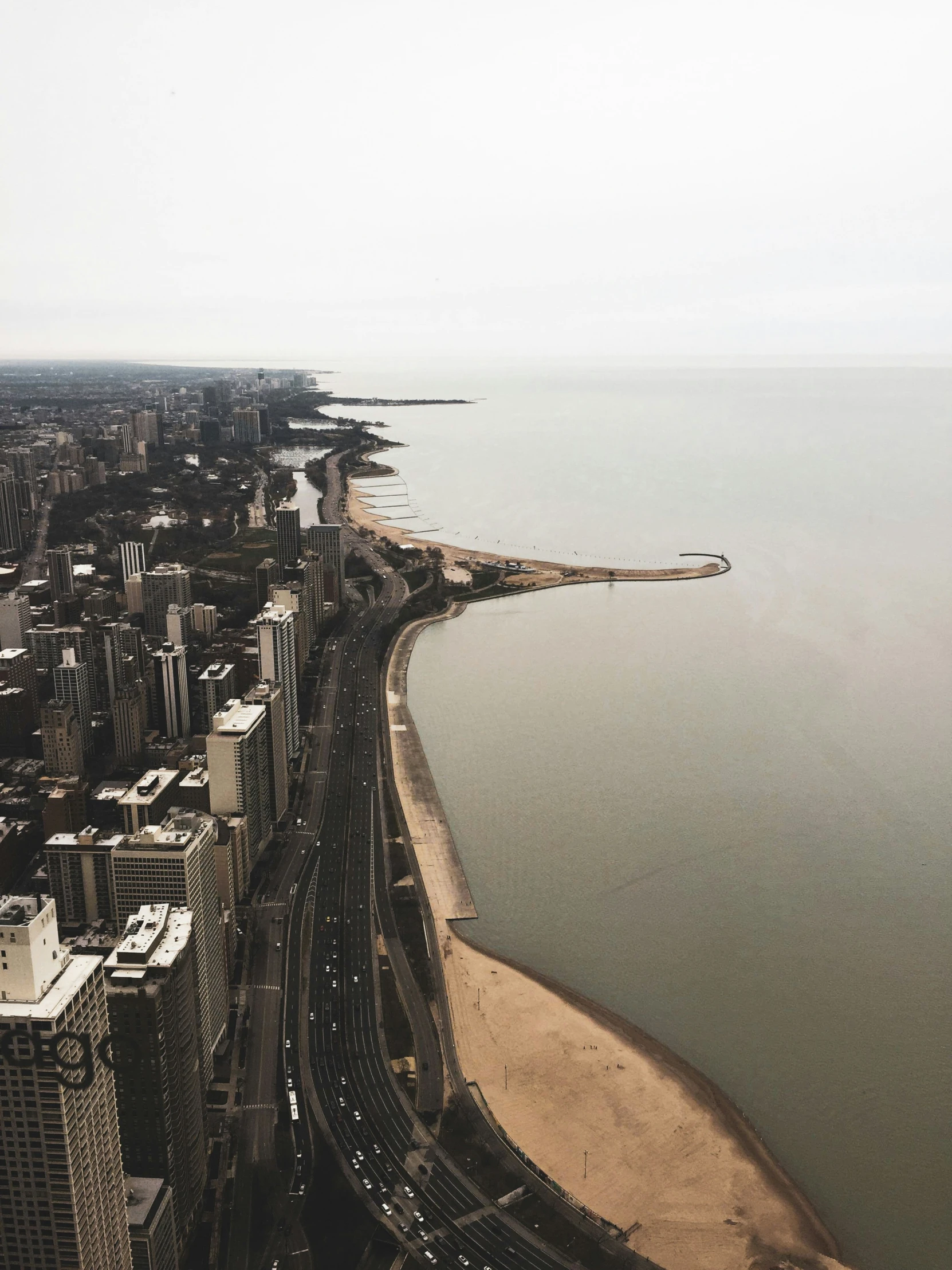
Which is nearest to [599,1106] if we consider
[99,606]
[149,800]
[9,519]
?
[149,800]

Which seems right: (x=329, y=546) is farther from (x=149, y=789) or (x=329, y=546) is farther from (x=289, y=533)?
(x=149, y=789)

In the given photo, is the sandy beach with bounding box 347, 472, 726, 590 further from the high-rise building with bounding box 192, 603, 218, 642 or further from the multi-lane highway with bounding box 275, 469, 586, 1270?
the multi-lane highway with bounding box 275, 469, 586, 1270

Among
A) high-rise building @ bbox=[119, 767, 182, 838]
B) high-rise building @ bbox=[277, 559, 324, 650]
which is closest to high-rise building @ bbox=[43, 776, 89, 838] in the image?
high-rise building @ bbox=[119, 767, 182, 838]

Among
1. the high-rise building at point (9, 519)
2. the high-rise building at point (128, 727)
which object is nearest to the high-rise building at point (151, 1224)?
the high-rise building at point (128, 727)

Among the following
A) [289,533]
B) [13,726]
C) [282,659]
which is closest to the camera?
[13,726]

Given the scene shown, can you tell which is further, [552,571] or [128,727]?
[552,571]

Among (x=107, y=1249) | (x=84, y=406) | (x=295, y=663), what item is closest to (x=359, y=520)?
(x=295, y=663)
